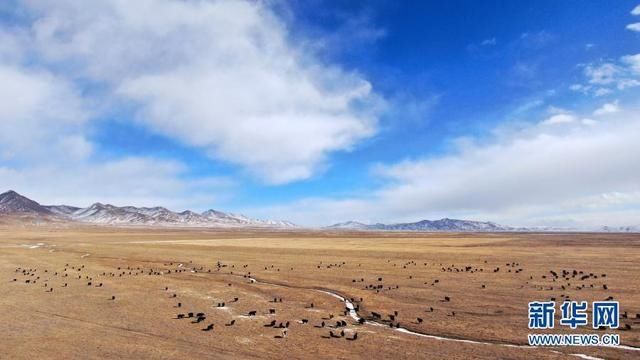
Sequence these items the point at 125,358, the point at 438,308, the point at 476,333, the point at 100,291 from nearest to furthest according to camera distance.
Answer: the point at 125,358 < the point at 476,333 < the point at 438,308 < the point at 100,291

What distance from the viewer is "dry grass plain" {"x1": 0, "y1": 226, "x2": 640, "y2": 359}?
62.0 ft

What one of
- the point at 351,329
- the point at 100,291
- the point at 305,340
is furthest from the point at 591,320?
the point at 100,291

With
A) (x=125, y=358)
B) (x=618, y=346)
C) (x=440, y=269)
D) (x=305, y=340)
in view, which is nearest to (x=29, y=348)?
(x=125, y=358)

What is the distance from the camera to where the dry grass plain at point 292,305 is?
1889 cm

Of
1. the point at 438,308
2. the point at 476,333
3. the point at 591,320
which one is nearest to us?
the point at 476,333

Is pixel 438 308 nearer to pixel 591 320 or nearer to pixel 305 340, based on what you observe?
pixel 591 320

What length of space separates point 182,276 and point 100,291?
8821 mm

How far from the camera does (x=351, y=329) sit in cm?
2212

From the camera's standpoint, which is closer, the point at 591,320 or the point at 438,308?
the point at 591,320

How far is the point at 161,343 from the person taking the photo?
1992cm

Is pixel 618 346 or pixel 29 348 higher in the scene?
pixel 618 346

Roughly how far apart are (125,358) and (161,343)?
2.40 meters

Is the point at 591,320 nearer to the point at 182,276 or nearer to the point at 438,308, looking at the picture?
the point at 438,308

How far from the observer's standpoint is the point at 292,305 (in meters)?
28.5
